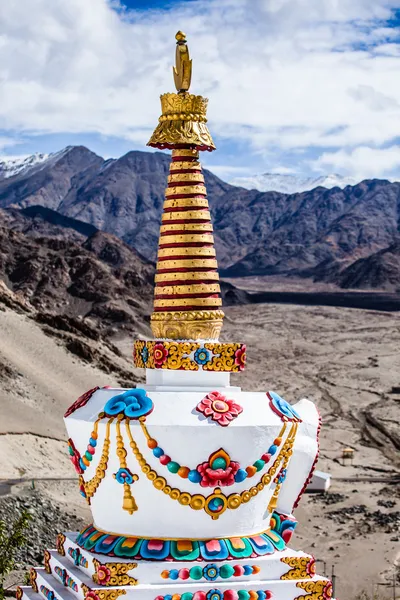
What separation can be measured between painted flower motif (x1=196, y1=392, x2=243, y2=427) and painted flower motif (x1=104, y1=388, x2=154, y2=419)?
548 millimetres

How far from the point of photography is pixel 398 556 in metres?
22.1

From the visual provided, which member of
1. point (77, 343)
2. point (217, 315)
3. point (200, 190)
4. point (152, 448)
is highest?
point (200, 190)

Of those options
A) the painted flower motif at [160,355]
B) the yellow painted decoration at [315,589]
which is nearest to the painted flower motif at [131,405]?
the painted flower motif at [160,355]

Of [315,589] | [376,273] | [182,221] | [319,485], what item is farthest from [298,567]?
[376,273]

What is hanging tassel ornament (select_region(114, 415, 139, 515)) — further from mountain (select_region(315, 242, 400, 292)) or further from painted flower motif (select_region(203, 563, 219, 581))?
mountain (select_region(315, 242, 400, 292))

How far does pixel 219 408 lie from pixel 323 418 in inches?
1401

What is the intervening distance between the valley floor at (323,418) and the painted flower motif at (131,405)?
35.6 ft

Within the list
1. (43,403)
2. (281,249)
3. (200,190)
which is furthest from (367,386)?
(281,249)

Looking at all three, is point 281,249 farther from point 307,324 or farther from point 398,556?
point 398,556

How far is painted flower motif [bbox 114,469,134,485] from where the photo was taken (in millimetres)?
→ 10209

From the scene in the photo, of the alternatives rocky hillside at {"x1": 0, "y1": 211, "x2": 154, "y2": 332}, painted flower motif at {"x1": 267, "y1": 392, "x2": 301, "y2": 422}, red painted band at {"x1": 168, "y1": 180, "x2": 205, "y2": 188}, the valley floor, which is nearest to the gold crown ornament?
red painted band at {"x1": 168, "y1": 180, "x2": 205, "y2": 188}

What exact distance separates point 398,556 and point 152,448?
44.9 feet

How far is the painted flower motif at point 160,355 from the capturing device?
1084 cm

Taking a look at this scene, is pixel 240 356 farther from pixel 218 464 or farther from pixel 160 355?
pixel 218 464
